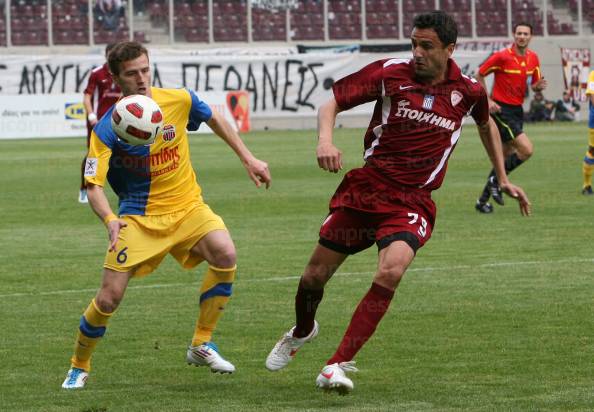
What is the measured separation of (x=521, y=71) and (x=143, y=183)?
10.4 m

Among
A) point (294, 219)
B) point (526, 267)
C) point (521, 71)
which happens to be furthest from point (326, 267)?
point (521, 71)

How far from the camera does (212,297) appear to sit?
22.2 ft

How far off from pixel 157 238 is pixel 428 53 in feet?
5.57

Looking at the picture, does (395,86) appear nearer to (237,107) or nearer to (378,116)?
(378,116)

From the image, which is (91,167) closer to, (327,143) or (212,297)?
(212,297)

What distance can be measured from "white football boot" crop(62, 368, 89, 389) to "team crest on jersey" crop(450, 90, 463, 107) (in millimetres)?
2346

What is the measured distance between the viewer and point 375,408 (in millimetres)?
5711

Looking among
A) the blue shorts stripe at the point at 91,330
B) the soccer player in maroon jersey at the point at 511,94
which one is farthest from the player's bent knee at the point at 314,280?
the soccer player in maroon jersey at the point at 511,94

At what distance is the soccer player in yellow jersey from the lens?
639cm

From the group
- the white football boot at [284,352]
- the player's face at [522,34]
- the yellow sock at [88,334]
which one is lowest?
the white football boot at [284,352]

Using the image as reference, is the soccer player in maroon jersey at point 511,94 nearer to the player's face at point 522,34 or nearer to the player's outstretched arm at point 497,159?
the player's face at point 522,34

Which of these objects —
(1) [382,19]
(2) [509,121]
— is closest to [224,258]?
(2) [509,121]

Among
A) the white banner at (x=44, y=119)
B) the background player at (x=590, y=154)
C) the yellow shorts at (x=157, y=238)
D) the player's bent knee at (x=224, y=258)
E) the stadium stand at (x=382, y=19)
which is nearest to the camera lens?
the yellow shorts at (x=157, y=238)

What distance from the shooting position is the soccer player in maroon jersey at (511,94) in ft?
50.3
